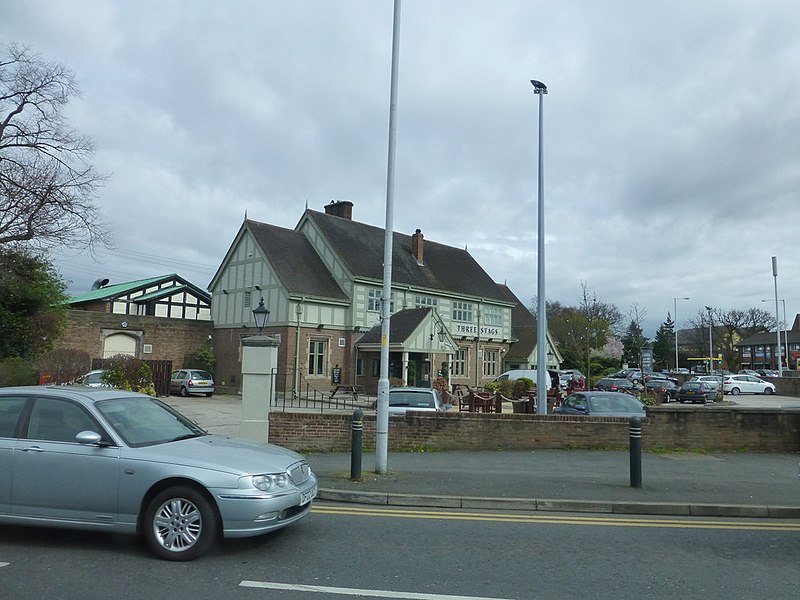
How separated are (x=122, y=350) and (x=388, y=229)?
1188 inches

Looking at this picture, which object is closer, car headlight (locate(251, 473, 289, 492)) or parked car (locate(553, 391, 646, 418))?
car headlight (locate(251, 473, 289, 492))

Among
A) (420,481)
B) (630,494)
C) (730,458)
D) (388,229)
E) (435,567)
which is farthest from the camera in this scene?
(730,458)

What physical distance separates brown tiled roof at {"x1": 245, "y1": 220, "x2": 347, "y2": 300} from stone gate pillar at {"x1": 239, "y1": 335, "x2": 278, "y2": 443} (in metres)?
21.3

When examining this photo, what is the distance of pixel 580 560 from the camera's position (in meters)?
6.09

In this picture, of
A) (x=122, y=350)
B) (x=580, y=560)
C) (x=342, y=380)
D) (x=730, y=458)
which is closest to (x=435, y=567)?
(x=580, y=560)

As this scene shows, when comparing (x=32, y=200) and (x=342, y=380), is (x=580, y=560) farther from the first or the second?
(x=342, y=380)

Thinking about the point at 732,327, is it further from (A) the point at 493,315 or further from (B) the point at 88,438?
(B) the point at 88,438

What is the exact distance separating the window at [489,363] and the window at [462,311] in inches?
117

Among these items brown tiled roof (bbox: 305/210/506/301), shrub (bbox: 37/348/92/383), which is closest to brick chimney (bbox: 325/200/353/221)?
brown tiled roof (bbox: 305/210/506/301)

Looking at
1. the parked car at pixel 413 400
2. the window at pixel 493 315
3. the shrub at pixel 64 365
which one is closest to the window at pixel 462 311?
the window at pixel 493 315

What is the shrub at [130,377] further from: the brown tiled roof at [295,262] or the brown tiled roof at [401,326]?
the brown tiled roof at [401,326]

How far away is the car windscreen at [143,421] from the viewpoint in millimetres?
6383

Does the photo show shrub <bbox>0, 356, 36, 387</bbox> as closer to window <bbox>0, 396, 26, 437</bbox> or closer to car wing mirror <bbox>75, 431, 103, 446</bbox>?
window <bbox>0, 396, 26, 437</bbox>

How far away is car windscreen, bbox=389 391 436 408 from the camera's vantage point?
16.0 metres
